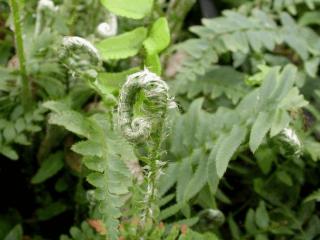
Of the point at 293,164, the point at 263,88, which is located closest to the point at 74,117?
the point at 263,88

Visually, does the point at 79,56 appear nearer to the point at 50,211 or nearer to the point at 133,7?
the point at 133,7

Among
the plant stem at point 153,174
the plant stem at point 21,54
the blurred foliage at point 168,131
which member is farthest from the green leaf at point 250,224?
the plant stem at point 21,54

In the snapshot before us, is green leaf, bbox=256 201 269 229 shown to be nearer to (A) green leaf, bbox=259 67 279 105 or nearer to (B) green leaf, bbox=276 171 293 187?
(B) green leaf, bbox=276 171 293 187

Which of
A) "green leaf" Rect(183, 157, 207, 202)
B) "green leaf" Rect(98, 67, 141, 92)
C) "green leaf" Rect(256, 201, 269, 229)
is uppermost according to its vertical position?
"green leaf" Rect(98, 67, 141, 92)

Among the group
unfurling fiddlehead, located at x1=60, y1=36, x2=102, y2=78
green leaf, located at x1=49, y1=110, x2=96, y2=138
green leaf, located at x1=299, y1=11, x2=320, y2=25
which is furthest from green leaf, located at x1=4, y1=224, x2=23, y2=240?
green leaf, located at x1=299, y1=11, x2=320, y2=25

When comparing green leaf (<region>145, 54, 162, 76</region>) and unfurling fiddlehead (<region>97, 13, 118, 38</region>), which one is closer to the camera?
green leaf (<region>145, 54, 162, 76</region>)

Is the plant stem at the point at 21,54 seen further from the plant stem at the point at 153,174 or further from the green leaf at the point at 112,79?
the plant stem at the point at 153,174

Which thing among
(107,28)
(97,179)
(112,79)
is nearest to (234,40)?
(107,28)
